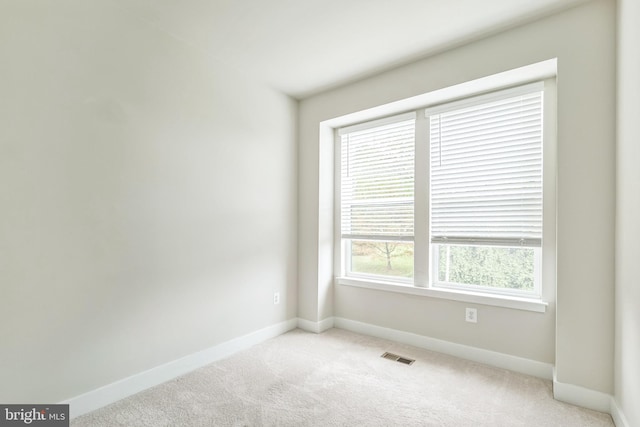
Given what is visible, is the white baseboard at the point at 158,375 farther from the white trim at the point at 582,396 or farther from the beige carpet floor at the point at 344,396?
the white trim at the point at 582,396

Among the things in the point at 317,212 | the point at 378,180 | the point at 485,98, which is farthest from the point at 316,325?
the point at 485,98

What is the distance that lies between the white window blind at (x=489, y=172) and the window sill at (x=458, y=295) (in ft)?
1.47

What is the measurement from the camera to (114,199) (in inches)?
88.0

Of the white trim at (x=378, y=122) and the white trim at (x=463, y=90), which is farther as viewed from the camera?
the white trim at (x=378, y=122)

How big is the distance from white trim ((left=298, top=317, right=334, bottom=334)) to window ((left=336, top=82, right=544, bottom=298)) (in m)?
0.57

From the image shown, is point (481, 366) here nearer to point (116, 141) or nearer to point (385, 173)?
point (385, 173)

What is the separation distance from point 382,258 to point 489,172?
1369mm

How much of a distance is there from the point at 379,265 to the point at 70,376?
2.73m

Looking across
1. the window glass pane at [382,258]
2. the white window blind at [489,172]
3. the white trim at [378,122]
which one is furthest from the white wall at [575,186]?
the window glass pane at [382,258]

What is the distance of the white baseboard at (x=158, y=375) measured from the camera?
6.81 feet

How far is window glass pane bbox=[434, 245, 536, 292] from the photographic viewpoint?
271 centimetres

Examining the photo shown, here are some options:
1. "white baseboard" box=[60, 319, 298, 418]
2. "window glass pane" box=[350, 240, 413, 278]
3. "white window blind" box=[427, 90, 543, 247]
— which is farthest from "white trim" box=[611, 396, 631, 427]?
"white baseboard" box=[60, 319, 298, 418]

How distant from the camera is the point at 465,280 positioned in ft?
9.87

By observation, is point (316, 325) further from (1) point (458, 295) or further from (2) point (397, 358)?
(1) point (458, 295)
